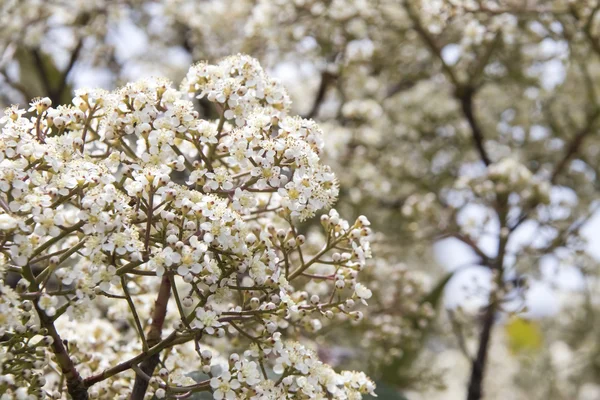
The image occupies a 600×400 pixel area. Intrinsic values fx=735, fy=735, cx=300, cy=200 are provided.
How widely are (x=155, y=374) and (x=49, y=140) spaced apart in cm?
50

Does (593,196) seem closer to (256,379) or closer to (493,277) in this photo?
(493,277)

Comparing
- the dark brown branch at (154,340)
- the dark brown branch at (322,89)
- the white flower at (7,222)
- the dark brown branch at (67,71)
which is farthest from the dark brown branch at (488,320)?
the dark brown branch at (67,71)

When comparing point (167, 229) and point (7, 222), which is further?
point (167, 229)

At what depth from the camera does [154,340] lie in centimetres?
150

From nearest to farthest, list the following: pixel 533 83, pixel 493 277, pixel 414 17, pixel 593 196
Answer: pixel 493 277 < pixel 414 17 < pixel 593 196 < pixel 533 83

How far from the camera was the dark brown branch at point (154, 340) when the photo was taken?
4.74ft

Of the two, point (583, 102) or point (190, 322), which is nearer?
point (190, 322)

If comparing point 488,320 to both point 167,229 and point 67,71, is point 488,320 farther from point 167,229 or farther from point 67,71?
point 67,71

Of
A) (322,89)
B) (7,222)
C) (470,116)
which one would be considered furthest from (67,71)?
(7,222)

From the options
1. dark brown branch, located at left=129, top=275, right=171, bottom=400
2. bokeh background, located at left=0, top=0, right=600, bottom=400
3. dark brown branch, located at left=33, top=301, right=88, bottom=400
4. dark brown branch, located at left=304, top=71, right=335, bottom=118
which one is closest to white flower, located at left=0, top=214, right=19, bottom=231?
dark brown branch, located at left=33, top=301, right=88, bottom=400

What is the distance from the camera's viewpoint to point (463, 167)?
4.24 m

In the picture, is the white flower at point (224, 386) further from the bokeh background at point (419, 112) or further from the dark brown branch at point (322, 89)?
the dark brown branch at point (322, 89)

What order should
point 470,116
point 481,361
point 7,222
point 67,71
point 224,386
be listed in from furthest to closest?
1. point 67,71
2. point 470,116
3. point 481,361
4. point 224,386
5. point 7,222

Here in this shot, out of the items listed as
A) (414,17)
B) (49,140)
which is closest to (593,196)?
(414,17)
